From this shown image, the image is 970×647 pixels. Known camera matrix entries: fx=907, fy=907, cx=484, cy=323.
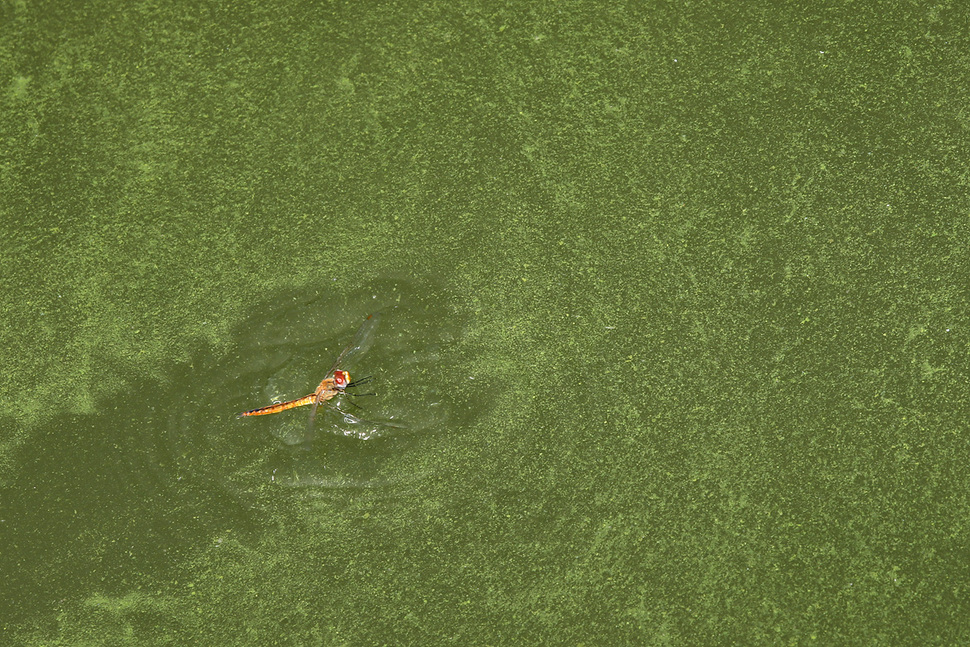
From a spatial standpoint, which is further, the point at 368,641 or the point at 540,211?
the point at 540,211

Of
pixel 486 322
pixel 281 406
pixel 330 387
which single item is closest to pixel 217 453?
pixel 281 406

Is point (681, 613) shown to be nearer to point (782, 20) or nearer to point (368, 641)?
point (368, 641)

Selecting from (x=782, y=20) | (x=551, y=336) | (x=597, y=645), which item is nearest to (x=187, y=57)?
→ (x=551, y=336)

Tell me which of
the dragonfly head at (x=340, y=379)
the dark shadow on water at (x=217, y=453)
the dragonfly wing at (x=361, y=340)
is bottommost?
the dark shadow on water at (x=217, y=453)

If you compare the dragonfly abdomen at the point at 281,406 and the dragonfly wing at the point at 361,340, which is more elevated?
the dragonfly wing at the point at 361,340
